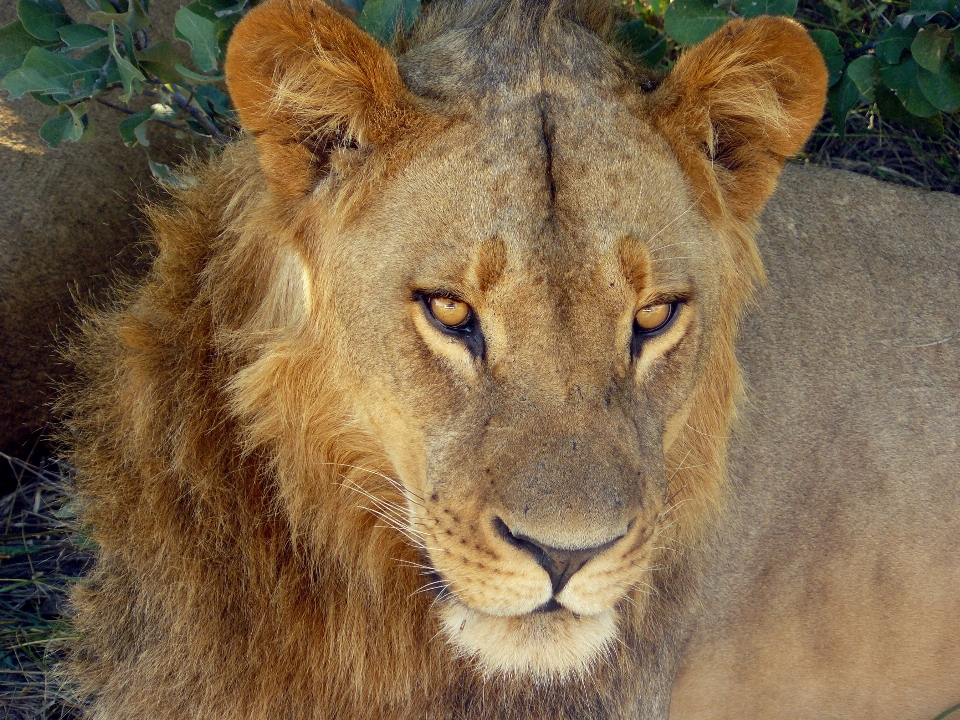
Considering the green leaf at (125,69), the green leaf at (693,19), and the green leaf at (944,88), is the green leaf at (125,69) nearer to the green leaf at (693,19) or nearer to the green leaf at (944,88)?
the green leaf at (693,19)

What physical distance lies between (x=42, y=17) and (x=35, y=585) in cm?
195

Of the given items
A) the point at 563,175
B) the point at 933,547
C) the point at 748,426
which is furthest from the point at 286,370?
the point at 933,547

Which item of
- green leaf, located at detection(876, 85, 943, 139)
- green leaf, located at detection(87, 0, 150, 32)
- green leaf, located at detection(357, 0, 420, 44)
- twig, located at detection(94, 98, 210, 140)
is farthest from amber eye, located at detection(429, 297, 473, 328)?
green leaf, located at detection(876, 85, 943, 139)

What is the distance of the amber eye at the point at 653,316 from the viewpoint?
231cm

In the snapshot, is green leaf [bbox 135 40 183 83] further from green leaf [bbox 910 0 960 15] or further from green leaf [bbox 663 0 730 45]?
green leaf [bbox 910 0 960 15]

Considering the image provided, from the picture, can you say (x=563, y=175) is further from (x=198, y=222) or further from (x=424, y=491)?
(x=198, y=222)

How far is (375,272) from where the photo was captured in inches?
90.3

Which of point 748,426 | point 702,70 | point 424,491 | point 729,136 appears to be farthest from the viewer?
point 748,426

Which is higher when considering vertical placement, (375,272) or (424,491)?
(375,272)

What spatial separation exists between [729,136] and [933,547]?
1702 mm

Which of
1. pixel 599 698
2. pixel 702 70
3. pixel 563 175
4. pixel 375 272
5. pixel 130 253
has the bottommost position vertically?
pixel 130 253

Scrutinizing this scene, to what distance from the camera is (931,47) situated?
339 centimetres

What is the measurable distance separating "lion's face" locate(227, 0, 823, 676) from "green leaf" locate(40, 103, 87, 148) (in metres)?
1.05

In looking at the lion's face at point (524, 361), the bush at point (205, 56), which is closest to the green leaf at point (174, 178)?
the bush at point (205, 56)
